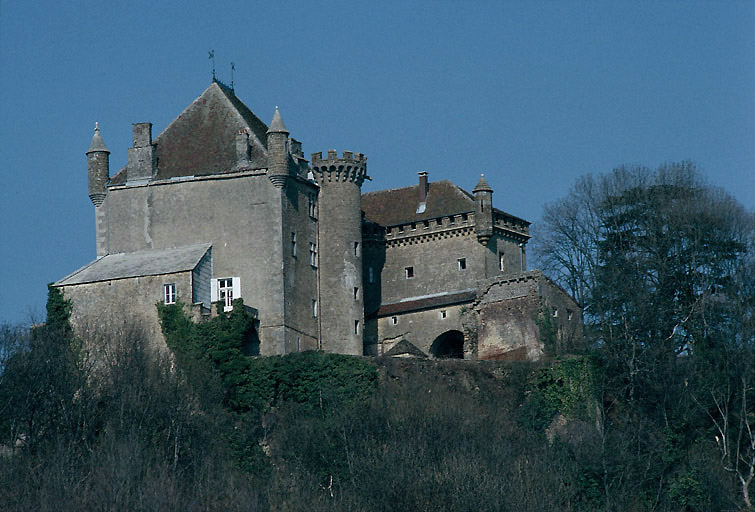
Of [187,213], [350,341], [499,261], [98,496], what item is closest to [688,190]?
[499,261]

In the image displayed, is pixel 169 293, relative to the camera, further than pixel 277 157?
No

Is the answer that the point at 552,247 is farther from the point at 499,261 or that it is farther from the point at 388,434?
the point at 388,434

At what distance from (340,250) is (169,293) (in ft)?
28.1

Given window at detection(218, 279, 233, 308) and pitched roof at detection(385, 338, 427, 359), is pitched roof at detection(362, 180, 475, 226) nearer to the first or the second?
pitched roof at detection(385, 338, 427, 359)

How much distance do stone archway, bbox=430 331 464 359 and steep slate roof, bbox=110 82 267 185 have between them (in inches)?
452

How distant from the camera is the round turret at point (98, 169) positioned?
254ft

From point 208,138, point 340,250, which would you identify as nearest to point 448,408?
point 340,250

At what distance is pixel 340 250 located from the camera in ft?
257

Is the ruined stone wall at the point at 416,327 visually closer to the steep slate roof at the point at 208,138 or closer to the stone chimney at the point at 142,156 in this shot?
the steep slate roof at the point at 208,138

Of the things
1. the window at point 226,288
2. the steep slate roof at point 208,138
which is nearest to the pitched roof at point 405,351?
the window at point 226,288

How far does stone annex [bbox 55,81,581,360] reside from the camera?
7425cm

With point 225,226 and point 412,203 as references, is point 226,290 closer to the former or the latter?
point 225,226

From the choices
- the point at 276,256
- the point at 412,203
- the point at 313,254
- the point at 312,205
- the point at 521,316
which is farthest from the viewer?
the point at 412,203

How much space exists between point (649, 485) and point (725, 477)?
9.91 feet
